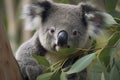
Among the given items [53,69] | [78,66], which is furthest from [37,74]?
[78,66]

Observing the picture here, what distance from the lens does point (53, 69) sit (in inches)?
116

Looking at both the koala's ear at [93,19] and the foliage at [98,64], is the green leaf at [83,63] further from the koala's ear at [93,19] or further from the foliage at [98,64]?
the koala's ear at [93,19]

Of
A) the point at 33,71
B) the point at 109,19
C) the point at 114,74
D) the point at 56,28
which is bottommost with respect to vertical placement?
the point at 33,71

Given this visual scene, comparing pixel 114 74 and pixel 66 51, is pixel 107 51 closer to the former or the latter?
pixel 114 74

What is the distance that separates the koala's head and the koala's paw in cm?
24

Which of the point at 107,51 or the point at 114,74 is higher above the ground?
the point at 107,51

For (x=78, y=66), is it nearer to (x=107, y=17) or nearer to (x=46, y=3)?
(x=107, y=17)

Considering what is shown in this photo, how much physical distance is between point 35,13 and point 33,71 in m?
0.71

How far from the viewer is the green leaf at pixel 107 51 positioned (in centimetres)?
281

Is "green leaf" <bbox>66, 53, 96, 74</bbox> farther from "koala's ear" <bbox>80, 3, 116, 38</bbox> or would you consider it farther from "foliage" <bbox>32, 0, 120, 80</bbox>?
"koala's ear" <bbox>80, 3, 116, 38</bbox>

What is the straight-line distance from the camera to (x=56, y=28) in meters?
3.40

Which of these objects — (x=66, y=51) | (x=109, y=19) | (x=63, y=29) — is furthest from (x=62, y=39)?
(x=109, y=19)

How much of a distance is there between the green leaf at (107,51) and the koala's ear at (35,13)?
0.96 m

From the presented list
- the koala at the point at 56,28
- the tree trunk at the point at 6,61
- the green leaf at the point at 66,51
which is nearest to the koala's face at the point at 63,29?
the koala at the point at 56,28
